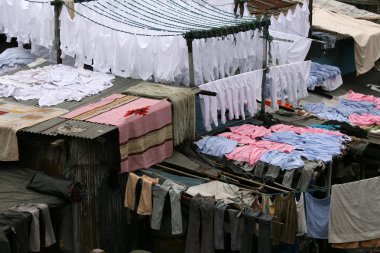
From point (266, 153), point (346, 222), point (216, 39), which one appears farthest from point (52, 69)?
point (346, 222)

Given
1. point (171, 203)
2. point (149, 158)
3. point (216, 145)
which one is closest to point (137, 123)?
point (149, 158)

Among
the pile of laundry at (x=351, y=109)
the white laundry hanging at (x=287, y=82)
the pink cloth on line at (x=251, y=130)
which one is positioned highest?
the white laundry hanging at (x=287, y=82)

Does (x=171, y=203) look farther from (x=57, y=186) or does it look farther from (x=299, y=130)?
(x=299, y=130)

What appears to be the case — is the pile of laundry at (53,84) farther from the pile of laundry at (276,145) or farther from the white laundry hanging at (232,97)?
the pile of laundry at (276,145)

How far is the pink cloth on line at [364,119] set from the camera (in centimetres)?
2006

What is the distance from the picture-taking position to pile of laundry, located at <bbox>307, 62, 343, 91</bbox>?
22.5 m

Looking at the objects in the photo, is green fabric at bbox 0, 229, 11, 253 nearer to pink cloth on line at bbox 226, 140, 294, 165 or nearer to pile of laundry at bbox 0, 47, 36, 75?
pink cloth on line at bbox 226, 140, 294, 165

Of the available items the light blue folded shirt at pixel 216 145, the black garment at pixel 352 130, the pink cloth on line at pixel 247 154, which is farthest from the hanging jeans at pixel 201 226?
the black garment at pixel 352 130

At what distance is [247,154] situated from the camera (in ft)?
53.6

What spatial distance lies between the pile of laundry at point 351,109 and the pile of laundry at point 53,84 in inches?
256

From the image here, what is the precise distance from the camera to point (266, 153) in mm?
16328

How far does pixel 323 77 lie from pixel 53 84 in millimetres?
9295

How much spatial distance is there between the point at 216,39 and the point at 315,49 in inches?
276

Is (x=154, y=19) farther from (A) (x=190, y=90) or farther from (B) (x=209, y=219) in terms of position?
(B) (x=209, y=219)
